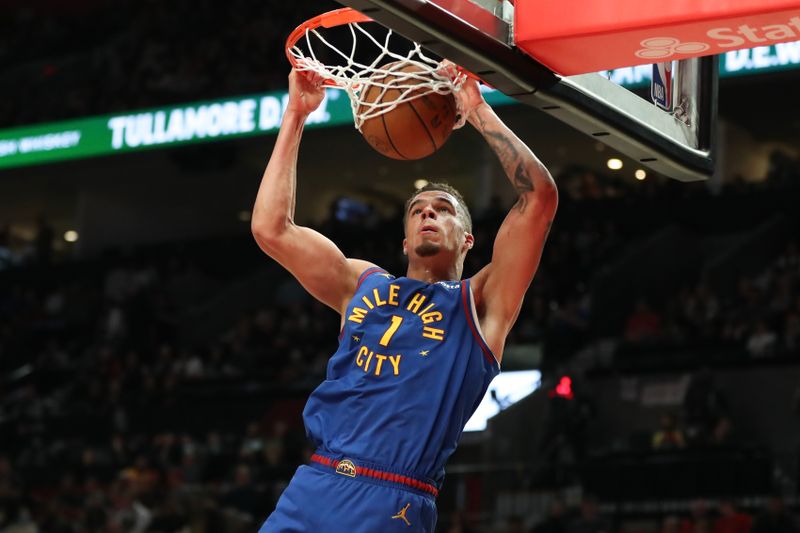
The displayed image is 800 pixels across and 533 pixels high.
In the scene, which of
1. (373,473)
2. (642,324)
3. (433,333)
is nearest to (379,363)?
(433,333)

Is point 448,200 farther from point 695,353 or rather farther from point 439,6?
point 695,353

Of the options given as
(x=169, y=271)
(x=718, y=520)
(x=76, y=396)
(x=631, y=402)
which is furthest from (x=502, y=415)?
(x=169, y=271)

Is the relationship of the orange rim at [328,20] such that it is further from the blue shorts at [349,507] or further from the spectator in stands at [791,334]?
the spectator in stands at [791,334]

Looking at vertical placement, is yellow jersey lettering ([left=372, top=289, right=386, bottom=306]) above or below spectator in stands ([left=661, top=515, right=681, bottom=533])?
above

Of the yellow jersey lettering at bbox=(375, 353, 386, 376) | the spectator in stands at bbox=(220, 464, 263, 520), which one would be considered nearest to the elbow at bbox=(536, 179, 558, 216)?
the yellow jersey lettering at bbox=(375, 353, 386, 376)

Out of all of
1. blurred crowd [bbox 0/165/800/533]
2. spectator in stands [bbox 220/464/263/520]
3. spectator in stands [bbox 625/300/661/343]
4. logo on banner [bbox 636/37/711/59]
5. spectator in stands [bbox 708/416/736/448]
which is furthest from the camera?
spectator in stands [bbox 625/300/661/343]

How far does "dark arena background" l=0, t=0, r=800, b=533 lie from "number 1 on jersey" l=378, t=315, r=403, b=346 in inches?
Result: 251

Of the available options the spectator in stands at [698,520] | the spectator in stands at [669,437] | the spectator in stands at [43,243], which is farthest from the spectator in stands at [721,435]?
the spectator in stands at [43,243]

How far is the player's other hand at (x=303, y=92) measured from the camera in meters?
4.53

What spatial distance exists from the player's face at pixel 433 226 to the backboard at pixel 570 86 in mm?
538

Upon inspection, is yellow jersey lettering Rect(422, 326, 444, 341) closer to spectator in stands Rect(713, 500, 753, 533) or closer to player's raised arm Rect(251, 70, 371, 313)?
player's raised arm Rect(251, 70, 371, 313)

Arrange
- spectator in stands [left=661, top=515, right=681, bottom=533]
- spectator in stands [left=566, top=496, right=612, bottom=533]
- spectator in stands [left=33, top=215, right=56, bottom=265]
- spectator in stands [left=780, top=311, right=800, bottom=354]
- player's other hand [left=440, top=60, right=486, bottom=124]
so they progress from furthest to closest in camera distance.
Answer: spectator in stands [left=33, top=215, right=56, bottom=265] → spectator in stands [left=780, top=311, right=800, bottom=354] → spectator in stands [left=566, top=496, right=612, bottom=533] → spectator in stands [left=661, top=515, right=681, bottom=533] → player's other hand [left=440, top=60, right=486, bottom=124]

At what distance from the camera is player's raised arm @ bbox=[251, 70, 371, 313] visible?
437cm

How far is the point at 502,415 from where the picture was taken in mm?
13656
